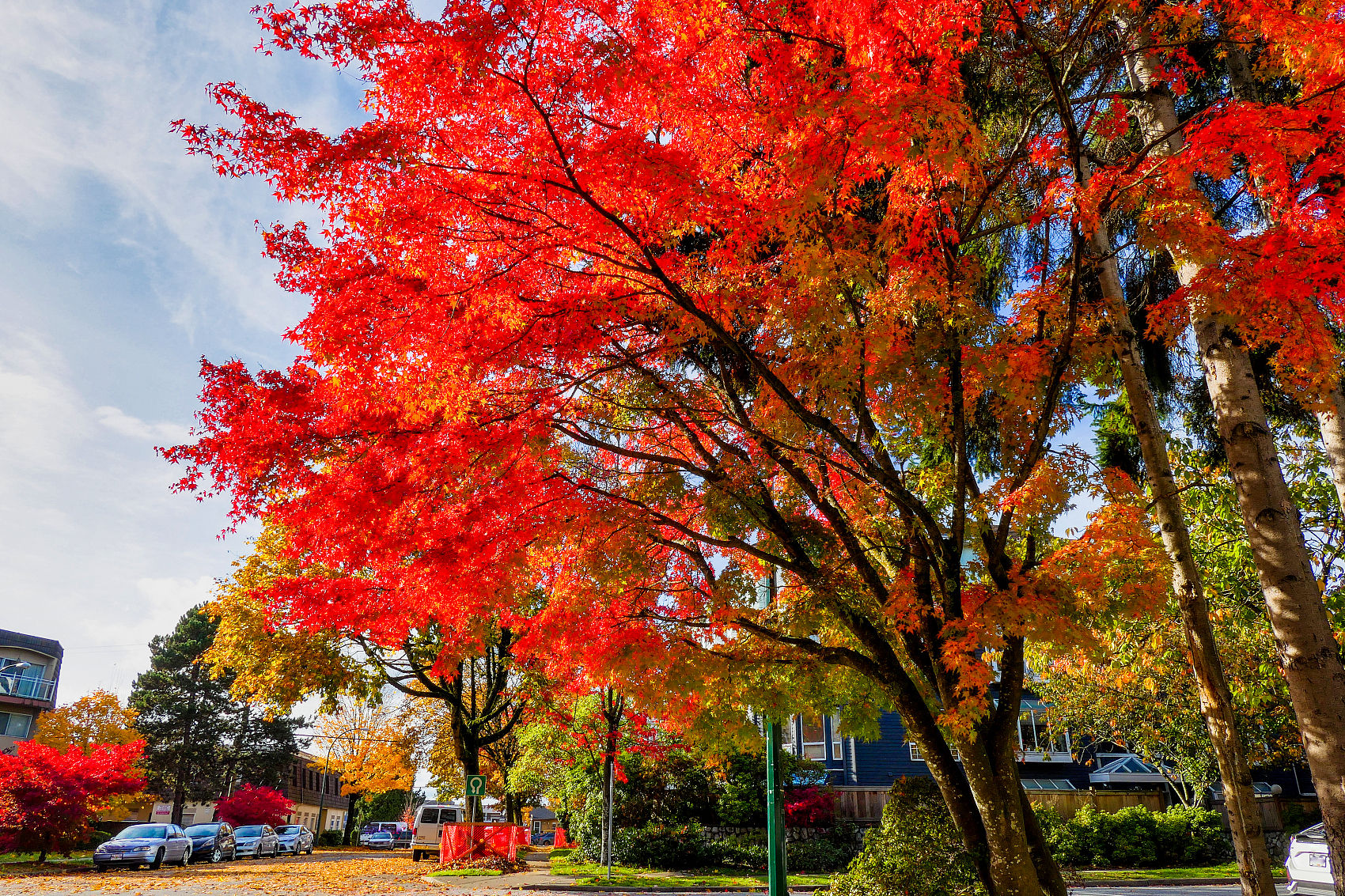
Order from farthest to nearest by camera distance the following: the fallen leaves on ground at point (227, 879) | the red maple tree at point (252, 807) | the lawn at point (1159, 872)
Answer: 1. the red maple tree at point (252, 807)
2. the lawn at point (1159, 872)
3. the fallen leaves on ground at point (227, 879)

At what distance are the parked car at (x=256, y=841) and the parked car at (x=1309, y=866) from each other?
36.5 m

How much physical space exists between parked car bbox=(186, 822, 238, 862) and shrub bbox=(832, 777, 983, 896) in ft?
92.8

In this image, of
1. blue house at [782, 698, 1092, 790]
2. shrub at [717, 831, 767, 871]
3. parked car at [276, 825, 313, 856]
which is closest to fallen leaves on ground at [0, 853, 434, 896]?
shrub at [717, 831, 767, 871]

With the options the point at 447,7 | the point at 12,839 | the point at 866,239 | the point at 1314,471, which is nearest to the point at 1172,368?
the point at 1314,471

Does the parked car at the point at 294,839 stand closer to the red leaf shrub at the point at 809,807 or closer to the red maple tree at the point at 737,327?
the red leaf shrub at the point at 809,807

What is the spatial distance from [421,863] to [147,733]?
3036cm

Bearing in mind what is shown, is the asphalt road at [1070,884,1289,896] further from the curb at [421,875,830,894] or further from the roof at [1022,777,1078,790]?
the roof at [1022,777,1078,790]

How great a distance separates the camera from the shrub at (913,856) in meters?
9.14

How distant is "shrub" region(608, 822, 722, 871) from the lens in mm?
21703

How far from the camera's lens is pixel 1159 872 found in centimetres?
2028

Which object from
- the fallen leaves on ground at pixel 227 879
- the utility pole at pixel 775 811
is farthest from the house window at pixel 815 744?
the utility pole at pixel 775 811

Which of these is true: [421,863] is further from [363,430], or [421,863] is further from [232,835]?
[363,430]

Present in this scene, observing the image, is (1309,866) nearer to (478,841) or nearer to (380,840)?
(478,841)

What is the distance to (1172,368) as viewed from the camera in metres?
12.3
